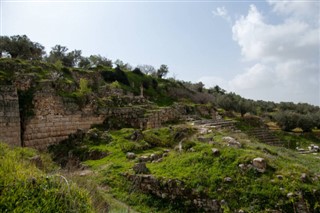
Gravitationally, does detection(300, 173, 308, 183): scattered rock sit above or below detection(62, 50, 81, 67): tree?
below

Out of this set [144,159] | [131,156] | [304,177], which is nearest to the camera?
[304,177]

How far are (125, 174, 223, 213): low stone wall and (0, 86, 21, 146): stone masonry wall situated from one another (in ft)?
20.3

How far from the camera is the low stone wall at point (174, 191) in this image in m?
6.97

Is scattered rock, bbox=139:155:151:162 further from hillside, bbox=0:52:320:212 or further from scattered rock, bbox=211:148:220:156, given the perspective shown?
scattered rock, bbox=211:148:220:156

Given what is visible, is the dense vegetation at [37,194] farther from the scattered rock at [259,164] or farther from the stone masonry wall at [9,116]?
the stone masonry wall at [9,116]

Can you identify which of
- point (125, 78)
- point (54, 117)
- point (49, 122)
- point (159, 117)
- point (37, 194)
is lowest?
point (37, 194)

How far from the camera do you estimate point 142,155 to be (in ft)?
35.0

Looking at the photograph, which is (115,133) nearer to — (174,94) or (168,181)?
(168,181)

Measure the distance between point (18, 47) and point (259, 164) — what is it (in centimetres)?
2548

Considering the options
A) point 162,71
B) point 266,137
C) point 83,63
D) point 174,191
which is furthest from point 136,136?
point 162,71

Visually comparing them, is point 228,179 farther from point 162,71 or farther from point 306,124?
point 162,71

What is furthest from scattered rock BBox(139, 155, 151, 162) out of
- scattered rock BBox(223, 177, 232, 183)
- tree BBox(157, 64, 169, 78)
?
tree BBox(157, 64, 169, 78)

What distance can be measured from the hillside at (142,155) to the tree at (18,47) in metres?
5.68

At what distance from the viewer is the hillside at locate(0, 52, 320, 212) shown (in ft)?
21.9
